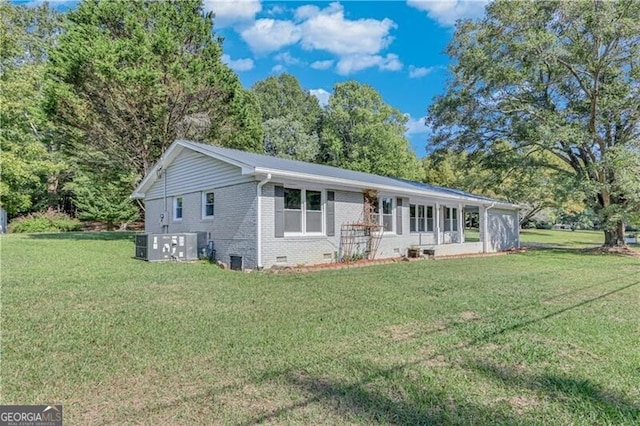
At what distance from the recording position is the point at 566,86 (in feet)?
58.9

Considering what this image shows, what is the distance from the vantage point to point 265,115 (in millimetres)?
37000

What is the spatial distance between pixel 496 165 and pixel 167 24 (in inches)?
716

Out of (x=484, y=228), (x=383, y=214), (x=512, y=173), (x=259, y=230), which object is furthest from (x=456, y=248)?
(x=259, y=230)

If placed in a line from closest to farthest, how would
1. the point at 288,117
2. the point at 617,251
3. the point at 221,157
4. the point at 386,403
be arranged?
the point at 386,403 → the point at 221,157 → the point at 617,251 → the point at 288,117

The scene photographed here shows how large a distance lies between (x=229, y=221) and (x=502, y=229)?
1507cm

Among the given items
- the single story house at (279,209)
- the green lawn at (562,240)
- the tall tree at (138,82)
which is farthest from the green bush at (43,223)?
the green lawn at (562,240)

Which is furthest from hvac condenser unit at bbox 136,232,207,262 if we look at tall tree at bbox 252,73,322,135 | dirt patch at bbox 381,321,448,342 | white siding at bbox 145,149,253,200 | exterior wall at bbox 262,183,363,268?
tall tree at bbox 252,73,322,135

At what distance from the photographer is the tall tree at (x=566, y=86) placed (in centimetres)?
1541

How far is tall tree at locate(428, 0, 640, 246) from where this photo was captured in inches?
607

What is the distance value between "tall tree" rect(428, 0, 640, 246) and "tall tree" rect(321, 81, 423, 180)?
44.6 ft

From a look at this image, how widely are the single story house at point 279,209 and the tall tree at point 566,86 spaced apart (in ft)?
17.1

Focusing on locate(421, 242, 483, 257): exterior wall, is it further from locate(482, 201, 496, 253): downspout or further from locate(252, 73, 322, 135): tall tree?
locate(252, 73, 322, 135): tall tree

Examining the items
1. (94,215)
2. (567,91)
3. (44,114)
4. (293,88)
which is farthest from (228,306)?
(293,88)

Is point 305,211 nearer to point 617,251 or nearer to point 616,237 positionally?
point 617,251
